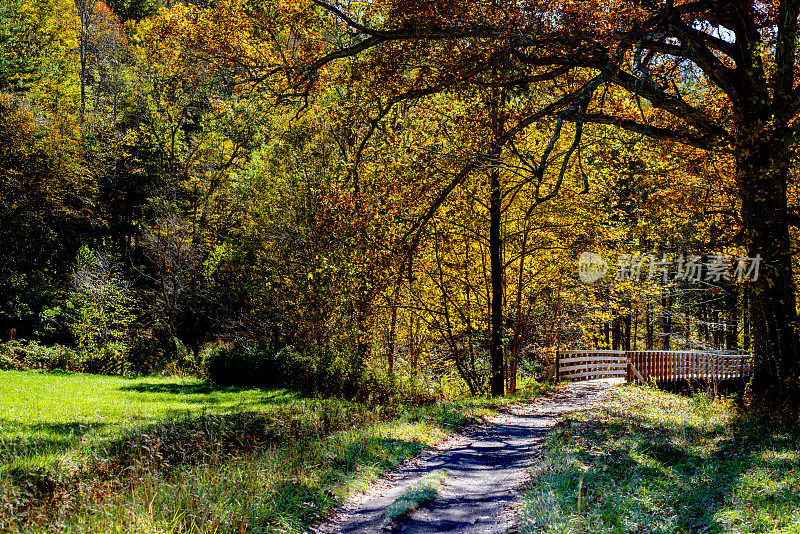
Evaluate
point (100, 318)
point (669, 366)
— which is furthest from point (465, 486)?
point (100, 318)

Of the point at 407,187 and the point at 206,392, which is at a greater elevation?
the point at 407,187

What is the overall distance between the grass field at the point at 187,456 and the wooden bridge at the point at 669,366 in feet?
30.0

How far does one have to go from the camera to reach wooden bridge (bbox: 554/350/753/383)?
57.7 ft

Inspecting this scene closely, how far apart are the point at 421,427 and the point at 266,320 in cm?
1343

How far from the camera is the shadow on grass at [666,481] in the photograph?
177 inches

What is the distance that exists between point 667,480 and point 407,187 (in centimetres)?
705

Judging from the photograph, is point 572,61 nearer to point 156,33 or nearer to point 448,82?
point 448,82

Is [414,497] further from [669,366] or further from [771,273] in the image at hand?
[669,366]

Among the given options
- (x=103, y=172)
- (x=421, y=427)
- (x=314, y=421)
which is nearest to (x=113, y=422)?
(x=314, y=421)

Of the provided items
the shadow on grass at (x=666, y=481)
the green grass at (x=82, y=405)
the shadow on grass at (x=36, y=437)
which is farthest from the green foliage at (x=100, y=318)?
the shadow on grass at (x=666, y=481)

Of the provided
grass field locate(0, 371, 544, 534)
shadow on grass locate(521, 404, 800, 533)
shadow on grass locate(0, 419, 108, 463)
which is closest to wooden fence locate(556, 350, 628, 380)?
grass field locate(0, 371, 544, 534)

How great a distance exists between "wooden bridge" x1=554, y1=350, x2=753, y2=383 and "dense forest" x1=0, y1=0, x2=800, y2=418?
202 centimetres

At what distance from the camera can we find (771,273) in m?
9.25

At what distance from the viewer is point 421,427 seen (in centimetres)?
975
